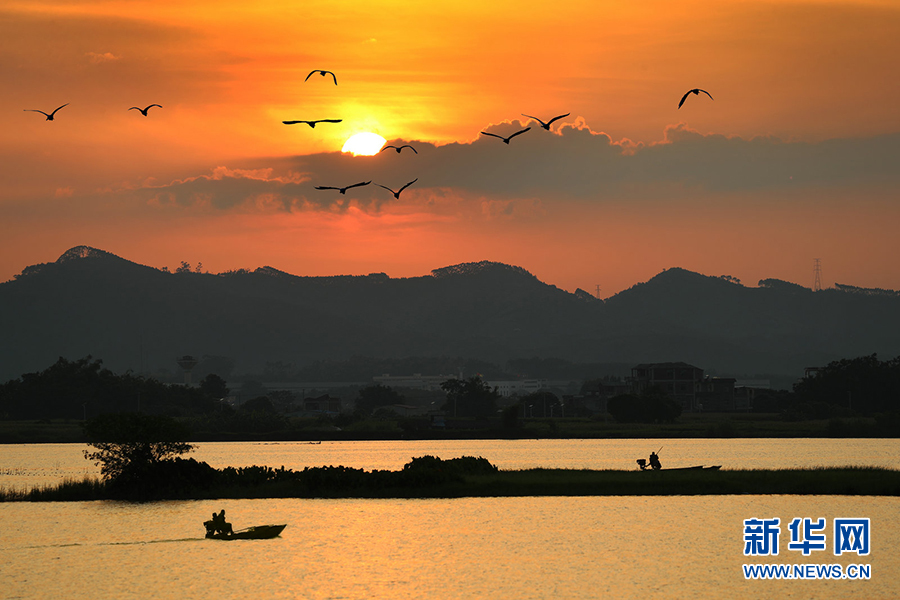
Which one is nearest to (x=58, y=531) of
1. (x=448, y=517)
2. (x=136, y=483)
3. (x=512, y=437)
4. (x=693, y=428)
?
(x=136, y=483)

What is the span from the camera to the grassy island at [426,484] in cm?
7025

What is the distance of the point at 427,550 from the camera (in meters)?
54.5

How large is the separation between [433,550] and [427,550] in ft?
1.05

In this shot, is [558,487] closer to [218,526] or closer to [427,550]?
[427,550]

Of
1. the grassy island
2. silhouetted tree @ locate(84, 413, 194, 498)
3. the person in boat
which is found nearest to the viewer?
the person in boat

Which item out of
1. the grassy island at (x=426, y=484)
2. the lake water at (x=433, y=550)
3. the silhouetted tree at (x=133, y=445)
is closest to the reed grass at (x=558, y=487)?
the grassy island at (x=426, y=484)

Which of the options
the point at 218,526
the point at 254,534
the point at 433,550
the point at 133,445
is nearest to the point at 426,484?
the point at 254,534

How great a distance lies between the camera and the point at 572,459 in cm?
12712

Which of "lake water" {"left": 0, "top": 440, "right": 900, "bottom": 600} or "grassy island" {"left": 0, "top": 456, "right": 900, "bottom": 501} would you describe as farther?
"grassy island" {"left": 0, "top": 456, "right": 900, "bottom": 501}

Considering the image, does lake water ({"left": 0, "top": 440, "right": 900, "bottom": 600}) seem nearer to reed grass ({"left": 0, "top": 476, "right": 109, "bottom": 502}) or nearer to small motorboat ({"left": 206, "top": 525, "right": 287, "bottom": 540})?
small motorboat ({"left": 206, "top": 525, "right": 287, "bottom": 540})

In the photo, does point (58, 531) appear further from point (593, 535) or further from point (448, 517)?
point (593, 535)

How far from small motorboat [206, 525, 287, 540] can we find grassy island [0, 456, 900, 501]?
39.6 feet

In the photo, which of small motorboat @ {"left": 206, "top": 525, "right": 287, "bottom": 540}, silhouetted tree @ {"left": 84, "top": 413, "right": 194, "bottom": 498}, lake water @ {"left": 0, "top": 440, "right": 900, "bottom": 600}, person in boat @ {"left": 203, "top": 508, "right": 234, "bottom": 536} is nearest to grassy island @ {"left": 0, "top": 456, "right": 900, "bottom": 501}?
silhouetted tree @ {"left": 84, "top": 413, "right": 194, "bottom": 498}

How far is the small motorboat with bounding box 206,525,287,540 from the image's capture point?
187 feet
